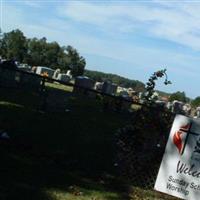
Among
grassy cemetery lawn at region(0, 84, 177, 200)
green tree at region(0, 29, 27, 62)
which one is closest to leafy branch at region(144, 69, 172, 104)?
grassy cemetery lawn at region(0, 84, 177, 200)

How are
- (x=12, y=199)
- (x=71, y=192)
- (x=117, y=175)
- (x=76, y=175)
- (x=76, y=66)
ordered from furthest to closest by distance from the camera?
(x=76, y=66)
(x=117, y=175)
(x=76, y=175)
(x=71, y=192)
(x=12, y=199)

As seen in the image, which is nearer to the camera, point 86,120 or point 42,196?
point 42,196

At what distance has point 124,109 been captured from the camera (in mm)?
23016

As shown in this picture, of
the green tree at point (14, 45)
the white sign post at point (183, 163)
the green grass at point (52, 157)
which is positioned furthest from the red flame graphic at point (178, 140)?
the green tree at point (14, 45)

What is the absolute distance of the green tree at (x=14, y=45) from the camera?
77750 mm

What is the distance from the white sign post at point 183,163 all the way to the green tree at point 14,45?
7023 centimetres

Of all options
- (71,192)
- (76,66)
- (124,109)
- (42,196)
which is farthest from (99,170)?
(76,66)

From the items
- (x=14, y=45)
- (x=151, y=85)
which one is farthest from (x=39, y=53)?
(x=151, y=85)

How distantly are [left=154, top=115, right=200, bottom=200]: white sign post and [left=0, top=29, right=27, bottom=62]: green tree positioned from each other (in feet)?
230

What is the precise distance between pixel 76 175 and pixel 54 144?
94.9 inches

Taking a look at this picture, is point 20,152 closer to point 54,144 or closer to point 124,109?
point 54,144

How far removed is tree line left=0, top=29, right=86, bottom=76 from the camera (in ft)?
260

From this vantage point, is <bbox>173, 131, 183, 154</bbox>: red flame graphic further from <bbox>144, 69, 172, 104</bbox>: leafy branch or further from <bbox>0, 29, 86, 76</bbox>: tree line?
<bbox>0, 29, 86, 76</bbox>: tree line

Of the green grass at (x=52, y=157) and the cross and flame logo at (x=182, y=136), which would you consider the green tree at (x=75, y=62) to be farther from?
the cross and flame logo at (x=182, y=136)
